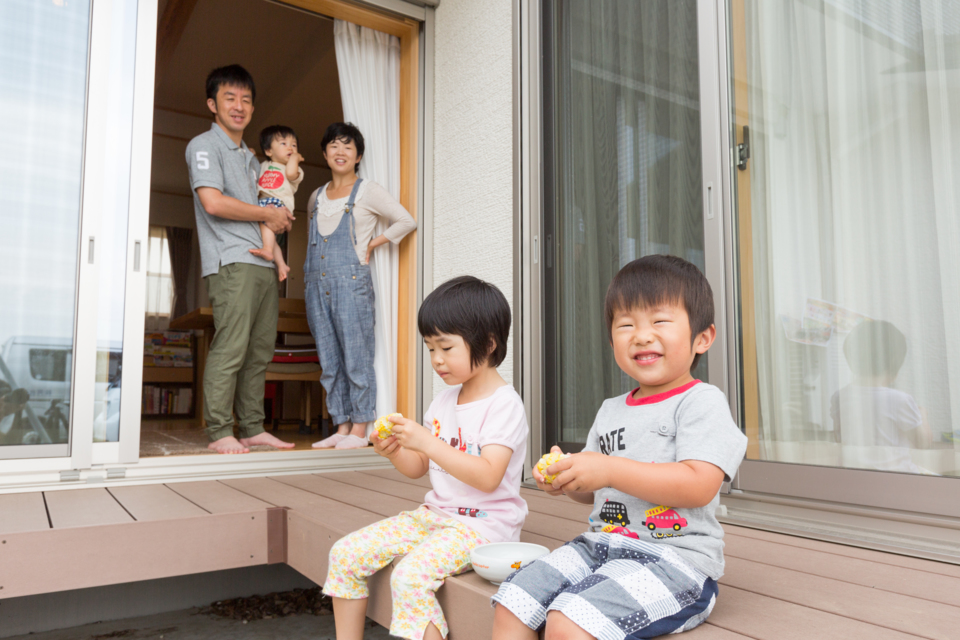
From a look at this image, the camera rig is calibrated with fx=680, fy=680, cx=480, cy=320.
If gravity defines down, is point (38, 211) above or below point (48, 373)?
above

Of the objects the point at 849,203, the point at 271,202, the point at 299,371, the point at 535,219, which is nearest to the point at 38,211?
the point at 271,202

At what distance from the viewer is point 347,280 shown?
3127 millimetres

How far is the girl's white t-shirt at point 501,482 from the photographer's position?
1318 millimetres

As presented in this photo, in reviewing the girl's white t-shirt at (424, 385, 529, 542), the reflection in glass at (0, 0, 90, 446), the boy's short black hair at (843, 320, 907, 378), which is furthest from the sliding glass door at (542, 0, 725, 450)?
the reflection in glass at (0, 0, 90, 446)

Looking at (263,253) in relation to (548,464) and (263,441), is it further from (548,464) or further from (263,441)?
(548,464)

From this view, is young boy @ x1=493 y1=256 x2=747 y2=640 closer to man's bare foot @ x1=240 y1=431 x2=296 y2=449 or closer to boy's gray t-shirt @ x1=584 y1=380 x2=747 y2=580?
boy's gray t-shirt @ x1=584 y1=380 x2=747 y2=580

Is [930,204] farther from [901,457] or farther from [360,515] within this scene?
A: [360,515]

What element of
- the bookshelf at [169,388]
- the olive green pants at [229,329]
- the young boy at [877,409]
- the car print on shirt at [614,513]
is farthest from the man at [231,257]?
A: the bookshelf at [169,388]

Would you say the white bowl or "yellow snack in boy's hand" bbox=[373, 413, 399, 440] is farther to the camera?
"yellow snack in boy's hand" bbox=[373, 413, 399, 440]

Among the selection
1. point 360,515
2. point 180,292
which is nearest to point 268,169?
point 360,515

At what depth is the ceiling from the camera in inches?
174

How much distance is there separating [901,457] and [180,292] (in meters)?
7.53

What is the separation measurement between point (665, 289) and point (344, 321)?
2214mm

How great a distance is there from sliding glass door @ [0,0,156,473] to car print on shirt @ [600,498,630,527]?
6.65 ft
